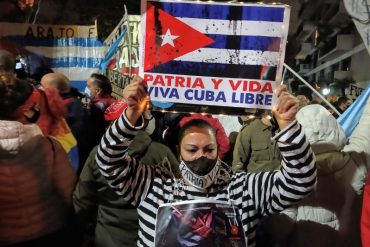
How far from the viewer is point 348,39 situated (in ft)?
55.4

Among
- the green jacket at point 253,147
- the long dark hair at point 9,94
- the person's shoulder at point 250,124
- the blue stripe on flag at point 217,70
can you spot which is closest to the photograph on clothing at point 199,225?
the blue stripe on flag at point 217,70

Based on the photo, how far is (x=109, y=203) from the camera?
2.99 meters

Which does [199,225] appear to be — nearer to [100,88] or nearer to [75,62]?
[100,88]

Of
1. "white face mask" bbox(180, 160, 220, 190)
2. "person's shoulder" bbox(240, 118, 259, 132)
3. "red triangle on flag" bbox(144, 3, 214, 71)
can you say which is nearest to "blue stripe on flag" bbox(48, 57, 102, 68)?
"person's shoulder" bbox(240, 118, 259, 132)

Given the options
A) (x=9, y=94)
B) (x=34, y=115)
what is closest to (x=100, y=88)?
(x=34, y=115)

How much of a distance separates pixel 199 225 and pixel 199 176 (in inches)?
10.1

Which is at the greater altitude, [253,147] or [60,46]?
[60,46]

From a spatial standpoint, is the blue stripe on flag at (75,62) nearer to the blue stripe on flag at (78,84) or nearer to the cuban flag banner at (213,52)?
the blue stripe on flag at (78,84)

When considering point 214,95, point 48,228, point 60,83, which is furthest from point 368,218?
point 60,83

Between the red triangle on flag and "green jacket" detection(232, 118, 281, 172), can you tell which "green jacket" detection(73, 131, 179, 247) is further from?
"green jacket" detection(232, 118, 281, 172)

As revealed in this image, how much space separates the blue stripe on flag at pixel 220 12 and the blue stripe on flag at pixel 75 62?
176 inches

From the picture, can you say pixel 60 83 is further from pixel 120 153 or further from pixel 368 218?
pixel 368 218

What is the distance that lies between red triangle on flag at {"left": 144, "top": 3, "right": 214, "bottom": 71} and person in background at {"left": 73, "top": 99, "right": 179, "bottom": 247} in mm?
507

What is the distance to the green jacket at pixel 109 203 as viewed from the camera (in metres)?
2.96
